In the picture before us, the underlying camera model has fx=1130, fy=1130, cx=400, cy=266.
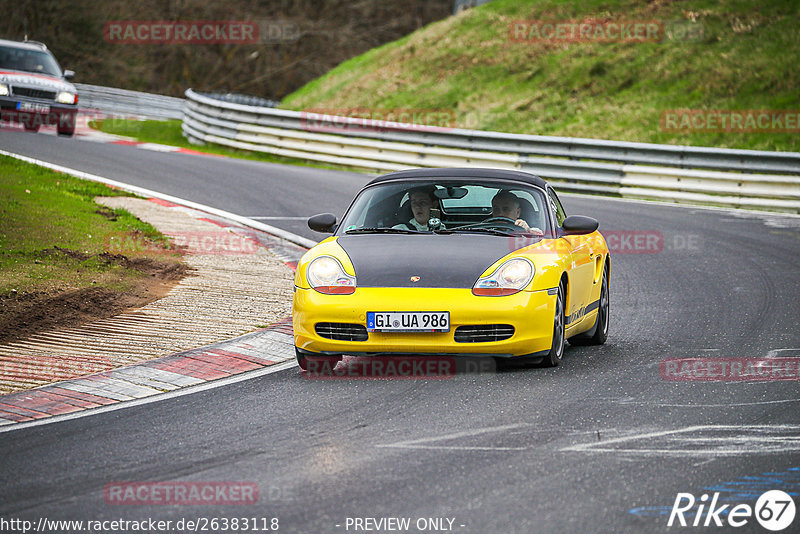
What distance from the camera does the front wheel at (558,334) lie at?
25.5 feet

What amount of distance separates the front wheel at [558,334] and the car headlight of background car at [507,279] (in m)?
0.32

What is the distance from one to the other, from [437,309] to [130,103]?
32.2 metres

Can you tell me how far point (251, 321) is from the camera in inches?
368

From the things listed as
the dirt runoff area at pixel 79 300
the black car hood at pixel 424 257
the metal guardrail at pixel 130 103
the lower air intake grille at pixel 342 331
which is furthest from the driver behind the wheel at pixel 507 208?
the metal guardrail at pixel 130 103

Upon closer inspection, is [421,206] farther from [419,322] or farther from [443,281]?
[419,322]

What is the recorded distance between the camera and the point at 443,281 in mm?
7512

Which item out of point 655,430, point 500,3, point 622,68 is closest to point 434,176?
point 655,430

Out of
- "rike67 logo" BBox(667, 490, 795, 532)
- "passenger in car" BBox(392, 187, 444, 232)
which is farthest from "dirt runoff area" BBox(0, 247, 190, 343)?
"rike67 logo" BBox(667, 490, 795, 532)

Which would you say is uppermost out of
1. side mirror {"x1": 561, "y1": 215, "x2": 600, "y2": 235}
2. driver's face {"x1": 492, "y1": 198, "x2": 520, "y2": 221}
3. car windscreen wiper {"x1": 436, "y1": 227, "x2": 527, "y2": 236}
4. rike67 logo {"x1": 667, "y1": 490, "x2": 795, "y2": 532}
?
driver's face {"x1": 492, "y1": 198, "x2": 520, "y2": 221}

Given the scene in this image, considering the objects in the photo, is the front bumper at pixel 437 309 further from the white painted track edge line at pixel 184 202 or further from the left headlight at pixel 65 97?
the left headlight at pixel 65 97

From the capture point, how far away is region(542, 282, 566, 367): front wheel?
7.78m

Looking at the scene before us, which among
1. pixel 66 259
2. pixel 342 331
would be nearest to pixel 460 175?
pixel 342 331

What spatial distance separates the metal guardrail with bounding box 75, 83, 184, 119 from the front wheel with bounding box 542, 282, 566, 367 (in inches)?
1215

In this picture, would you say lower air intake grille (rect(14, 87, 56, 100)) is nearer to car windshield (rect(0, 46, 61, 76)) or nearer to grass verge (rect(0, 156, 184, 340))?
car windshield (rect(0, 46, 61, 76))
